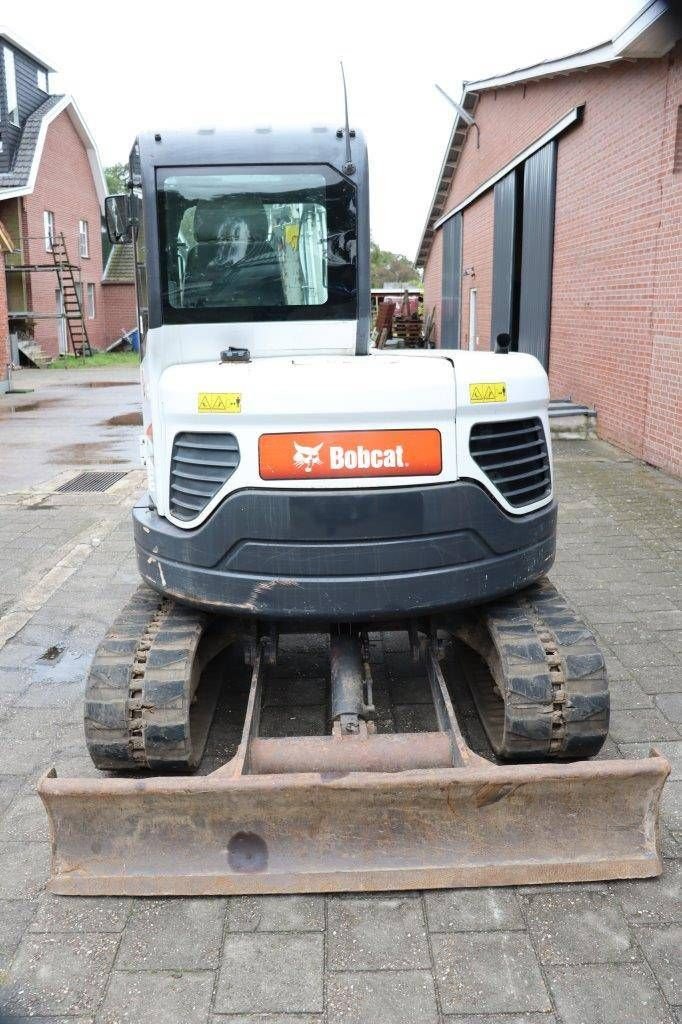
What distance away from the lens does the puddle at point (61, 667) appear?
4.96m

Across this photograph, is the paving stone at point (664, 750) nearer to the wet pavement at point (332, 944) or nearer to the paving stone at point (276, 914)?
the wet pavement at point (332, 944)

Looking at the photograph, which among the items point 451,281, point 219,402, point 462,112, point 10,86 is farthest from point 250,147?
point 10,86

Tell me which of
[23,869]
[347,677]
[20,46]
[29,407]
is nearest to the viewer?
[23,869]

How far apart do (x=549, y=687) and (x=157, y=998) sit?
1.73 meters

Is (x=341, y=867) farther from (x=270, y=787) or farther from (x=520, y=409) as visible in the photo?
(x=520, y=409)

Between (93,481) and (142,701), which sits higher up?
(142,701)

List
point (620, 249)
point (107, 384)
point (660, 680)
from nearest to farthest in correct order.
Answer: point (660, 680) → point (620, 249) → point (107, 384)

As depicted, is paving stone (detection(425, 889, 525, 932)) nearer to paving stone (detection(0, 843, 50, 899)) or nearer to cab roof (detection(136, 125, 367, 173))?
paving stone (detection(0, 843, 50, 899))

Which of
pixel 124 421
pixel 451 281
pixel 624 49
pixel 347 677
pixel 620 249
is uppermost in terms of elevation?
pixel 624 49

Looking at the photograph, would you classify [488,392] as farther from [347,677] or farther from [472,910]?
[472,910]

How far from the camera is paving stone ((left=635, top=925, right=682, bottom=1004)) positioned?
267 cm

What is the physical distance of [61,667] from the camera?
512cm

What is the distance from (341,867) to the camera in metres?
3.11

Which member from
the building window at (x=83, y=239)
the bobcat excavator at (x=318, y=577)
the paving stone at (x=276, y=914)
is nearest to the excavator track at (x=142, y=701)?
the bobcat excavator at (x=318, y=577)
